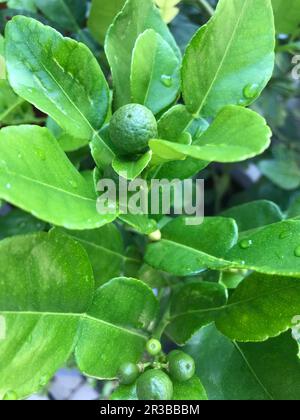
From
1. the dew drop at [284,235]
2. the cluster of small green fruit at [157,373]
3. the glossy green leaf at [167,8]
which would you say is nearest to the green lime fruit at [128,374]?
the cluster of small green fruit at [157,373]

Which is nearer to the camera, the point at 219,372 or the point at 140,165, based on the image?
the point at 140,165

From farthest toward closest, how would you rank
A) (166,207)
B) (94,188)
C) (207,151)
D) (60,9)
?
(60,9) < (166,207) < (94,188) < (207,151)

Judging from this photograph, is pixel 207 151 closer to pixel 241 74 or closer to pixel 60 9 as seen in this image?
pixel 241 74

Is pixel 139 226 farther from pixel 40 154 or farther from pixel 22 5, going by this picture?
pixel 22 5

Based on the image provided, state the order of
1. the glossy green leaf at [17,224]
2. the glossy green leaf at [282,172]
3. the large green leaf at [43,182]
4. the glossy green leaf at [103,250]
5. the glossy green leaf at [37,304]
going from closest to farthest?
1. the large green leaf at [43,182]
2. the glossy green leaf at [37,304]
3. the glossy green leaf at [103,250]
4. the glossy green leaf at [17,224]
5. the glossy green leaf at [282,172]

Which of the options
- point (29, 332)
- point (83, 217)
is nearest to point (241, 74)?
point (83, 217)

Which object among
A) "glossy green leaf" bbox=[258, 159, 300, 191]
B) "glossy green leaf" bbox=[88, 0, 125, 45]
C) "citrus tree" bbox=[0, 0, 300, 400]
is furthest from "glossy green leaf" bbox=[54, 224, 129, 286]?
"glossy green leaf" bbox=[258, 159, 300, 191]

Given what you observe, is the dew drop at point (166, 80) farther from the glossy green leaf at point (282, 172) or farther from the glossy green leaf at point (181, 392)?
the glossy green leaf at point (282, 172)
